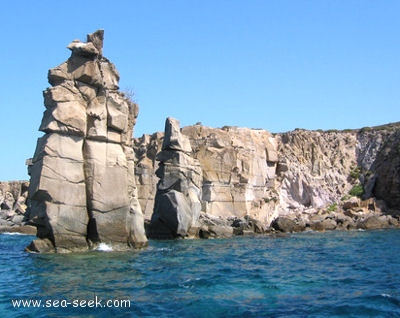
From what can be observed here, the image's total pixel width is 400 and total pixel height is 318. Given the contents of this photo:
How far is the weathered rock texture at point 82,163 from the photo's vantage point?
21.3 meters

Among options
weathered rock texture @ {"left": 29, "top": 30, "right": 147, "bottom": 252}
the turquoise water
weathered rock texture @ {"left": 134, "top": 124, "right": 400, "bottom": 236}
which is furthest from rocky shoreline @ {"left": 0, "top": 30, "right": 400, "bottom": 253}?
the turquoise water

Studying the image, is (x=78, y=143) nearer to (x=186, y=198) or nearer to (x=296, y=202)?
(x=186, y=198)

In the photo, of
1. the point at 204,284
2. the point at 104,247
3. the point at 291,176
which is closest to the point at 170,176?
the point at 104,247

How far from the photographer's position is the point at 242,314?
11312 mm

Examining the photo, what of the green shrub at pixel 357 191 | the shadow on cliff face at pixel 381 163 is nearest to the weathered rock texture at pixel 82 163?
the shadow on cliff face at pixel 381 163

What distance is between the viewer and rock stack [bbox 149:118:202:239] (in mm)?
36281

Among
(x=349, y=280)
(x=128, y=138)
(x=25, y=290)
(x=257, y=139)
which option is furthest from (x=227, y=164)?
(x=25, y=290)

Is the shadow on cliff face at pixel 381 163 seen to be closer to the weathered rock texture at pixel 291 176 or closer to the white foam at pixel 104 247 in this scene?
the weathered rock texture at pixel 291 176

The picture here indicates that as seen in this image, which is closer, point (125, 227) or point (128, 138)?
point (125, 227)

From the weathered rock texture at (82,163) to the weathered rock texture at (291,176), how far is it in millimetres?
16012

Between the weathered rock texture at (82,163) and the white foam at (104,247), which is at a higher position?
the weathered rock texture at (82,163)

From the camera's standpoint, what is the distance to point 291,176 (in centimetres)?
6662

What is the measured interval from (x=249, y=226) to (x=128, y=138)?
63.0 ft

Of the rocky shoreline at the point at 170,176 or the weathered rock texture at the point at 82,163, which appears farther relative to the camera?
the rocky shoreline at the point at 170,176
